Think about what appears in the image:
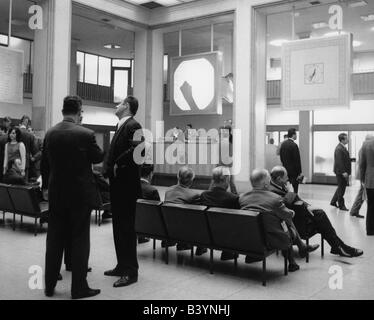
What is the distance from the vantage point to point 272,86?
1861cm

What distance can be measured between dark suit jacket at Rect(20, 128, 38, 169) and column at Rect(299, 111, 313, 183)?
12.1 metres

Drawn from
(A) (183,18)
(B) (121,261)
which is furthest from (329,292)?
(A) (183,18)

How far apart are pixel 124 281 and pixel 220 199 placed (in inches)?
48.8

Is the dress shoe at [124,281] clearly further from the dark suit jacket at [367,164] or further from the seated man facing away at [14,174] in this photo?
the dark suit jacket at [367,164]

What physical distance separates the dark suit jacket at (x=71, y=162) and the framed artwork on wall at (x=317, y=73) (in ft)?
23.7

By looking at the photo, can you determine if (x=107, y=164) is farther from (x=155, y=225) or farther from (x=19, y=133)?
(x=19, y=133)

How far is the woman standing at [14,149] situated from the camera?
7051mm

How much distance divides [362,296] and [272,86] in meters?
15.8

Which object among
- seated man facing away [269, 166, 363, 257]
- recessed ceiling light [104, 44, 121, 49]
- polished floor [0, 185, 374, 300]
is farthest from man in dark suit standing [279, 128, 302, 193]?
recessed ceiling light [104, 44, 121, 49]

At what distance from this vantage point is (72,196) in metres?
3.32

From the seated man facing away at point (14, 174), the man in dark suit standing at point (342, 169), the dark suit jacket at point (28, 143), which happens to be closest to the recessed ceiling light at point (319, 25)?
the man in dark suit standing at point (342, 169)

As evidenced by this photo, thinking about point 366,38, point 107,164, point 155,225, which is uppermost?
point 366,38

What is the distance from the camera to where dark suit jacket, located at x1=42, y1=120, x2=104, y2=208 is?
3.32m

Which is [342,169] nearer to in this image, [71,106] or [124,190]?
[124,190]
